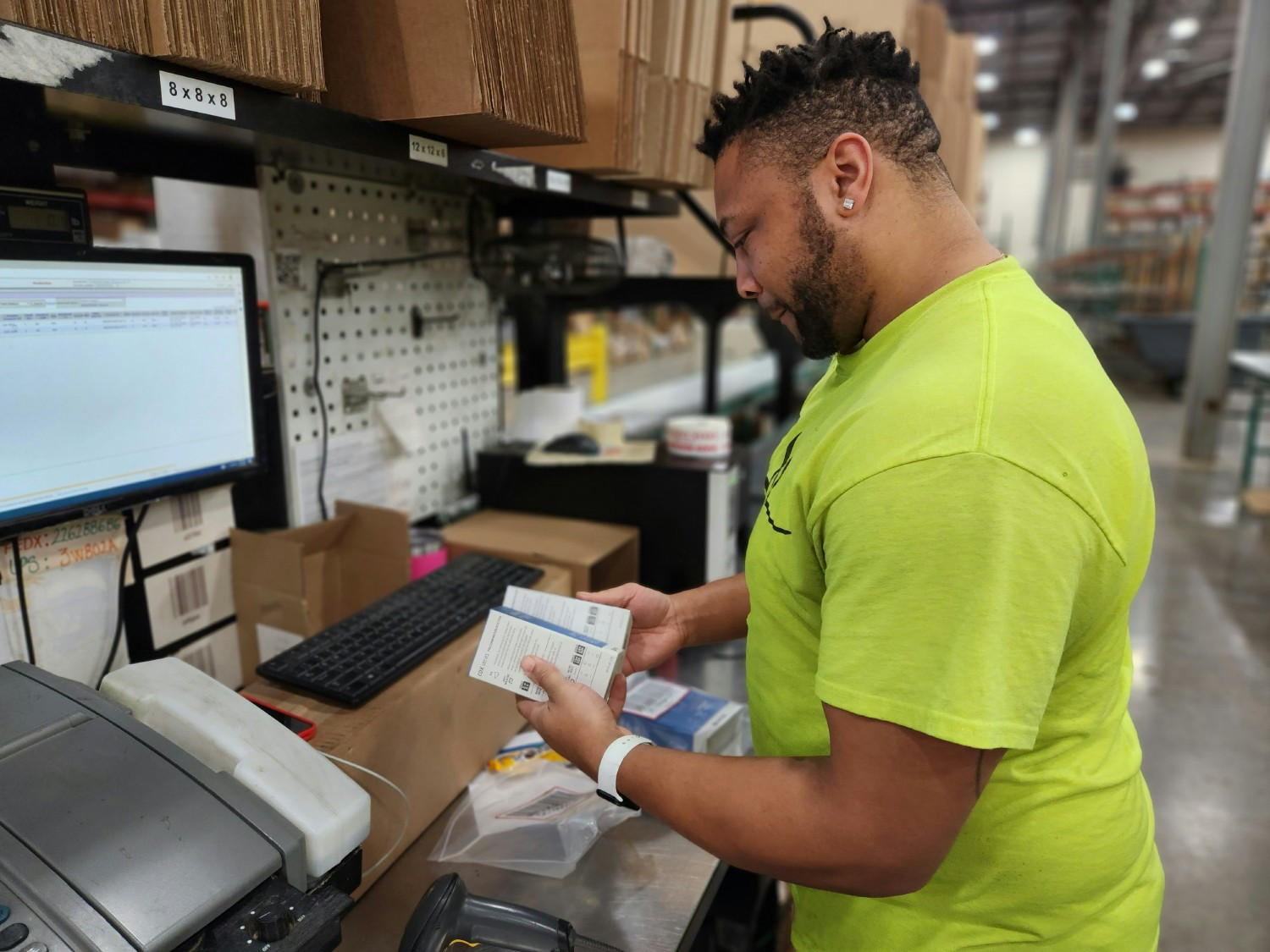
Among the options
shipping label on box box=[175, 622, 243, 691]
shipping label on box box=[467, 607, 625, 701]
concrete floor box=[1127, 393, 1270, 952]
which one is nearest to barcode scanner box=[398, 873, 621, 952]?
shipping label on box box=[467, 607, 625, 701]

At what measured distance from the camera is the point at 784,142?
2.35 ft

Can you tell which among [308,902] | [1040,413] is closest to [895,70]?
[1040,413]

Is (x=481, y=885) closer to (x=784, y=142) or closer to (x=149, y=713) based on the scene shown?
(x=149, y=713)

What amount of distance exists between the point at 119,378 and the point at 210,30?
0.47m

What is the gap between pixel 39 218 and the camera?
87 cm

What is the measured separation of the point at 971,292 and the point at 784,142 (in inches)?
8.3

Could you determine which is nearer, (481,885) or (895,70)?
(895,70)

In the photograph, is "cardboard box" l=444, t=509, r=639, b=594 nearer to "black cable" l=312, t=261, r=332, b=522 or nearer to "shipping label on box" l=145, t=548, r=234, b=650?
"black cable" l=312, t=261, r=332, b=522

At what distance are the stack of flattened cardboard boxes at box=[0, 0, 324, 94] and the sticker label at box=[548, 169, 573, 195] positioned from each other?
18.4 inches

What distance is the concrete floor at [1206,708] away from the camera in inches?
78.6

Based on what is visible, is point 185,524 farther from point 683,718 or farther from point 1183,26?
point 1183,26

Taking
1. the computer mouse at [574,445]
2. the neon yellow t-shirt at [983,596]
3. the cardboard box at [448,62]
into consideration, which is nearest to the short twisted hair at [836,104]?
the neon yellow t-shirt at [983,596]

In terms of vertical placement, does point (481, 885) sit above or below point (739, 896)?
above

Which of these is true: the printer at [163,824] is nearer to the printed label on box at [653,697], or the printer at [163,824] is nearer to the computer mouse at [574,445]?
the printed label on box at [653,697]
